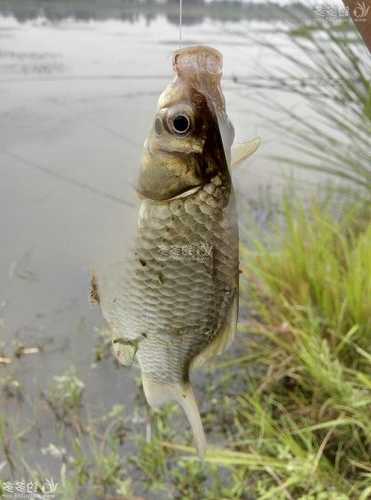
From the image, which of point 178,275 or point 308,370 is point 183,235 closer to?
point 178,275

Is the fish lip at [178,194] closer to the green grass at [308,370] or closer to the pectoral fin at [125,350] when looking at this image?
the pectoral fin at [125,350]

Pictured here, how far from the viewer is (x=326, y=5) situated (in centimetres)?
111

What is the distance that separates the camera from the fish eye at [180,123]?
504mm

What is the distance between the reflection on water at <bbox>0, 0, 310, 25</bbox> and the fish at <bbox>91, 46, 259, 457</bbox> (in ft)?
1.45

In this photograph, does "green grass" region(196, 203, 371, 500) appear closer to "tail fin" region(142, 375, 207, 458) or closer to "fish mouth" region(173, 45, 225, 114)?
"tail fin" region(142, 375, 207, 458)

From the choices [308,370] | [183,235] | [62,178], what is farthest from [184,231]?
[62,178]

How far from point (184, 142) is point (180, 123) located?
21 millimetres

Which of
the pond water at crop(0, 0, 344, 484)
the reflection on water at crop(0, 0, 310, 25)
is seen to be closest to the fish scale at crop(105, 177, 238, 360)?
the reflection on water at crop(0, 0, 310, 25)

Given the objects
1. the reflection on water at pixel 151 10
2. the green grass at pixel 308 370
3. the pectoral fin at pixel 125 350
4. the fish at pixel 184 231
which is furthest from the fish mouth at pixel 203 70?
the green grass at pixel 308 370

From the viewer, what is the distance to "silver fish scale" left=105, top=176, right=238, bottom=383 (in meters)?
0.51

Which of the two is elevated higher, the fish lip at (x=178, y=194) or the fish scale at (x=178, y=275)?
the fish lip at (x=178, y=194)

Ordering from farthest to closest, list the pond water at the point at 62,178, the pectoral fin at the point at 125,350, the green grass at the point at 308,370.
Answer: the pond water at the point at 62,178 → the green grass at the point at 308,370 → the pectoral fin at the point at 125,350

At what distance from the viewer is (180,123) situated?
508 mm

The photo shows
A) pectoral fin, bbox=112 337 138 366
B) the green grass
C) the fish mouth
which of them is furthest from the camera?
the green grass
